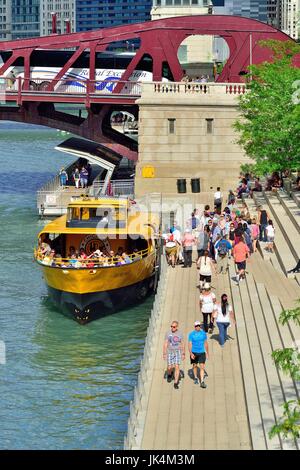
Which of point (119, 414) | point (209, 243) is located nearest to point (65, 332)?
point (209, 243)

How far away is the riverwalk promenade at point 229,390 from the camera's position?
91.2 ft

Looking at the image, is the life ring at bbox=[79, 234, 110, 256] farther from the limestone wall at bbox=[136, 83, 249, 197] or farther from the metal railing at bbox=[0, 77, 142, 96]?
the metal railing at bbox=[0, 77, 142, 96]

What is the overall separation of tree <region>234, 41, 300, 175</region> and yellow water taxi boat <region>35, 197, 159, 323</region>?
12335 mm

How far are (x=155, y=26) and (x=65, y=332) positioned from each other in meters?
40.4

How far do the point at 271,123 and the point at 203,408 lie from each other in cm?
3481

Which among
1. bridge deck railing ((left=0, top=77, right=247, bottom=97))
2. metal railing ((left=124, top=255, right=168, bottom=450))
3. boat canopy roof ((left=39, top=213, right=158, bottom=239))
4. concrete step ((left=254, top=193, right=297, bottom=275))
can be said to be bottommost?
metal railing ((left=124, top=255, right=168, bottom=450))

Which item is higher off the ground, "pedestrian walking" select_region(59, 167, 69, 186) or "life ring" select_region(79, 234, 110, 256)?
"life ring" select_region(79, 234, 110, 256)

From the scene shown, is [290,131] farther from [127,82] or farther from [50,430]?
[50,430]

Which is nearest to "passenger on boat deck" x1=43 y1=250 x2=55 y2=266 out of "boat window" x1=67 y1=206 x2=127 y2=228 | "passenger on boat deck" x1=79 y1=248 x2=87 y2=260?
"passenger on boat deck" x1=79 y1=248 x2=87 y2=260

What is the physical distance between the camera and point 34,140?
159000 mm

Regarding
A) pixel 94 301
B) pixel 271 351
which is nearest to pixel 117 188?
pixel 94 301

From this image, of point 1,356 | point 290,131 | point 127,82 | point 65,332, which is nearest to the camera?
point 1,356

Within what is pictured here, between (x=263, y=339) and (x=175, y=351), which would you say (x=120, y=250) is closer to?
(x=263, y=339)

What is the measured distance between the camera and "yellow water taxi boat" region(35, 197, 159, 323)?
4478 cm
